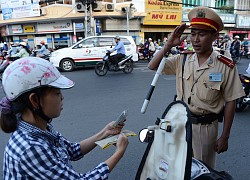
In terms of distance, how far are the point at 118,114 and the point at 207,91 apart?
3.09 m

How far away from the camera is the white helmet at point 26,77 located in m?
1.07

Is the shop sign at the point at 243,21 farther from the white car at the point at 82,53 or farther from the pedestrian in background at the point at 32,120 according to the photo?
the pedestrian in background at the point at 32,120

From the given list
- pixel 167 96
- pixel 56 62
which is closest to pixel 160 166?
pixel 167 96

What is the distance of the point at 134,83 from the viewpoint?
7711mm

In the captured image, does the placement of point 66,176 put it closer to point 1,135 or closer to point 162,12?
point 1,135

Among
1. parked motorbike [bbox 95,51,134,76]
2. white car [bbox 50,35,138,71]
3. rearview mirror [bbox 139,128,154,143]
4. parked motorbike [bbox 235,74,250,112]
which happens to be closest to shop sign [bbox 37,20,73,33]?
white car [bbox 50,35,138,71]

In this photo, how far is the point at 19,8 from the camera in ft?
61.4

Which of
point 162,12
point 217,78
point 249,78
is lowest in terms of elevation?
point 249,78

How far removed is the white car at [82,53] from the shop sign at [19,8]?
9135 mm

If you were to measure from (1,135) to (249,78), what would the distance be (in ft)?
15.0

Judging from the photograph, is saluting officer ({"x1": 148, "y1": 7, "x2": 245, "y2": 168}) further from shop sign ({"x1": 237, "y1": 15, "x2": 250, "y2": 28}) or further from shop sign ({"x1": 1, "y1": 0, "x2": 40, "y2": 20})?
shop sign ({"x1": 237, "y1": 15, "x2": 250, "y2": 28})

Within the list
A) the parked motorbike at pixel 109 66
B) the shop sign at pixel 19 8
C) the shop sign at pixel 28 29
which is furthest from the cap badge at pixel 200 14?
the shop sign at pixel 28 29

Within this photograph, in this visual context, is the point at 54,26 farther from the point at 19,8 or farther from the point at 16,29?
the point at 16,29

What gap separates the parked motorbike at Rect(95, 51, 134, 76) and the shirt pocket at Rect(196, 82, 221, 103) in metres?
7.68
